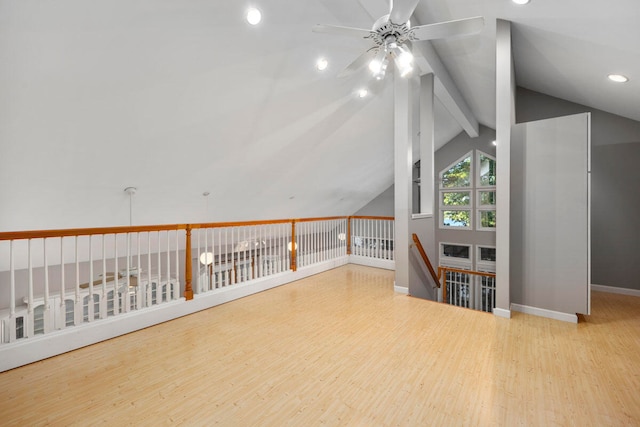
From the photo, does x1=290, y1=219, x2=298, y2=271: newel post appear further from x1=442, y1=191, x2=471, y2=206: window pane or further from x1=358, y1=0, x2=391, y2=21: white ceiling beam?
x1=442, y1=191, x2=471, y2=206: window pane

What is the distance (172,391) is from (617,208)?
24.1ft

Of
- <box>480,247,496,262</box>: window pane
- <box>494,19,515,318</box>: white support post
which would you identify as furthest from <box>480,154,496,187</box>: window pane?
<box>494,19,515,318</box>: white support post

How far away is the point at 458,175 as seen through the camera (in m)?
9.24

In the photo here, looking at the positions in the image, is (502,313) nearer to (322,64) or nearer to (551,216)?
(551,216)

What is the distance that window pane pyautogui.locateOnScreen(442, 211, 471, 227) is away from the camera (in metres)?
9.10

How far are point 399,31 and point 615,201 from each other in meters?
5.48

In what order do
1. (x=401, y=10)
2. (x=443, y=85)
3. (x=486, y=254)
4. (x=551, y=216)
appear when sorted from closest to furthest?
1. (x=401, y=10)
2. (x=551, y=216)
3. (x=443, y=85)
4. (x=486, y=254)

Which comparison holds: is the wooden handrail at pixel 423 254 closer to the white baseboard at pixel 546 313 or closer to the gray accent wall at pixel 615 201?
the white baseboard at pixel 546 313

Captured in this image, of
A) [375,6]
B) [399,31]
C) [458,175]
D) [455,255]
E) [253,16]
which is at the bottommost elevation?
[455,255]

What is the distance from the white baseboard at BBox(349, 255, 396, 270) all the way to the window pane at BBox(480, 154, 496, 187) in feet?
16.5

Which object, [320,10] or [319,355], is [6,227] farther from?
[320,10]

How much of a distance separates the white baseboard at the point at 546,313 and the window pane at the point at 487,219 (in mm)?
5730

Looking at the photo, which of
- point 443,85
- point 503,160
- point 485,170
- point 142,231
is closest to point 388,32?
point 503,160

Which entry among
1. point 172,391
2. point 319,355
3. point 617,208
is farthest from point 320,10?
point 617,208
